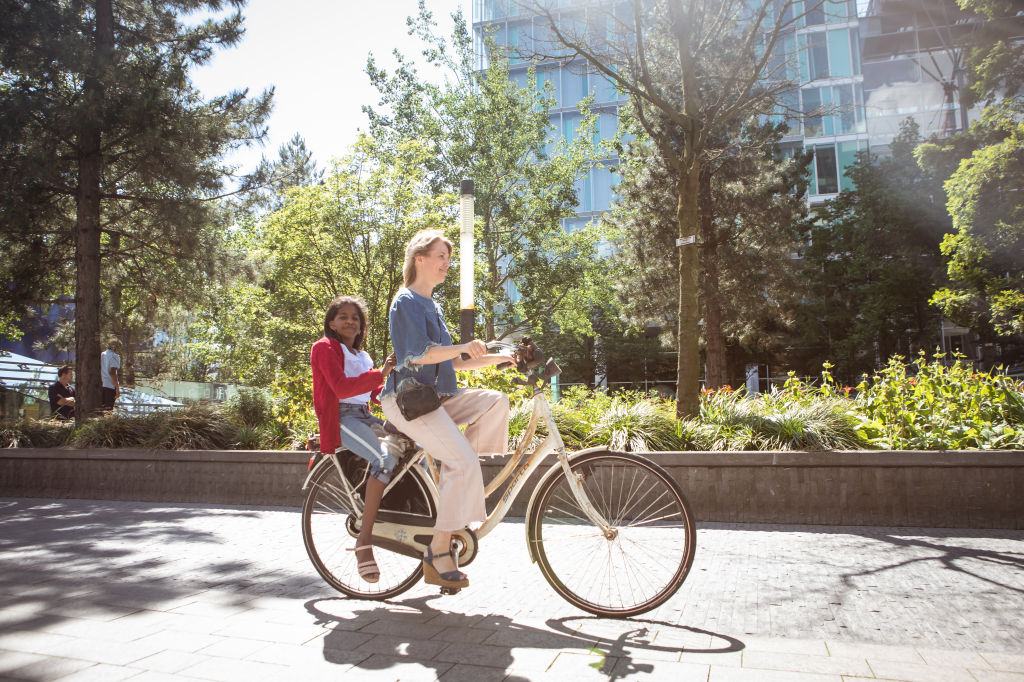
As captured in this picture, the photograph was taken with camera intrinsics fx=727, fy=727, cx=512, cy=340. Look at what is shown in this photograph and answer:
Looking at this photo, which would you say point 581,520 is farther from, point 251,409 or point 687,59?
point 687,59

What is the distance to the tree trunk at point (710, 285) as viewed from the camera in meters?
19.7

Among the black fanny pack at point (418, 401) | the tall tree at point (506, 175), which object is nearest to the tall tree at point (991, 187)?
the tall tree at point (506, 175)

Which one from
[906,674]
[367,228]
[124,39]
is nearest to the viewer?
[906,674]

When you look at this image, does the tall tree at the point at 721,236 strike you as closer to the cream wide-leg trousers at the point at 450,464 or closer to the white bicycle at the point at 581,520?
the white bicycle at the point at 581,520

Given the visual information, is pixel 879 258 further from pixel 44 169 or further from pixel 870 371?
pixel 44 169

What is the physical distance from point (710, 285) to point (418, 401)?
17.9 metres

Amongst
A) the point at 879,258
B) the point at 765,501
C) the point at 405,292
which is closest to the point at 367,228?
the point at 765,501

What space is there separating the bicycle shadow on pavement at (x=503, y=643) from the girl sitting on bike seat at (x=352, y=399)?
1.26 ft

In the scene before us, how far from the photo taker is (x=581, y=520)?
12.1ft

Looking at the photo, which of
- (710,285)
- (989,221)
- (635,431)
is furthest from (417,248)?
(989,221)

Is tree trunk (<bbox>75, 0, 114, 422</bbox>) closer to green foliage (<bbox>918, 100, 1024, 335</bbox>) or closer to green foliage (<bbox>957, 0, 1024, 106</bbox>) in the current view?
green foliage (<bbox>918, 100, 1024, 335</bbox>)

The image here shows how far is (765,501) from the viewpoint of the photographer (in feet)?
21.4

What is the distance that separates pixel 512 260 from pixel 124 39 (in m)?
16.8

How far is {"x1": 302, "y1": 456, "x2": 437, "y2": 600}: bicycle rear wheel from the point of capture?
4020 millimetres
